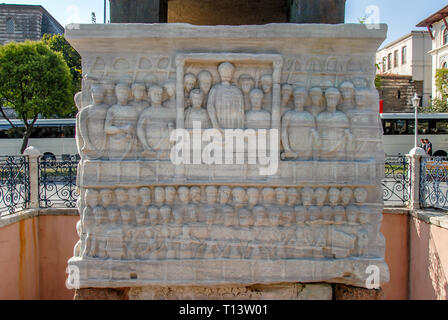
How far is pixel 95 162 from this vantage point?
302 centimetres

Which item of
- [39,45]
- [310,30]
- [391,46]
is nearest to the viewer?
[310,30]

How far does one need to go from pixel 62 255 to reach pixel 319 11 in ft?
16.7

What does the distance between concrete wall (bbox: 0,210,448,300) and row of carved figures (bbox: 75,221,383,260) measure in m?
2.12

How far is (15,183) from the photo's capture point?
4793mm

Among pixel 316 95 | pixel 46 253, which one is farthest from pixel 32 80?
pixel 316 95

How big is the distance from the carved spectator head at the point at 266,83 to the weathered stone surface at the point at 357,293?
219cm

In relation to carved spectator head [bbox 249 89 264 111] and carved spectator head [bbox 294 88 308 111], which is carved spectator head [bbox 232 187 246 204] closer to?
carved spectator head [bbox 249 89 264 111]

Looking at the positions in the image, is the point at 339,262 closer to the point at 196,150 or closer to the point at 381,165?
the point at 381,165

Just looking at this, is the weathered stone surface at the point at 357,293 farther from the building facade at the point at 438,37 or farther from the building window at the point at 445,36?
the building window at the point at 445,36

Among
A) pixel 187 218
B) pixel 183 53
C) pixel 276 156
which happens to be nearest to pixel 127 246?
pixel 187 218

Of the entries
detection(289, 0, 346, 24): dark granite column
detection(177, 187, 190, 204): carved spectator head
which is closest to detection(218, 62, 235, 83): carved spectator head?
detection(289, 0, 346, 24): dark granite column

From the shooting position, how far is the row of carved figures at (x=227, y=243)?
3.06 m

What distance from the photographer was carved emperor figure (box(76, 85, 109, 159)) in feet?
10.0
